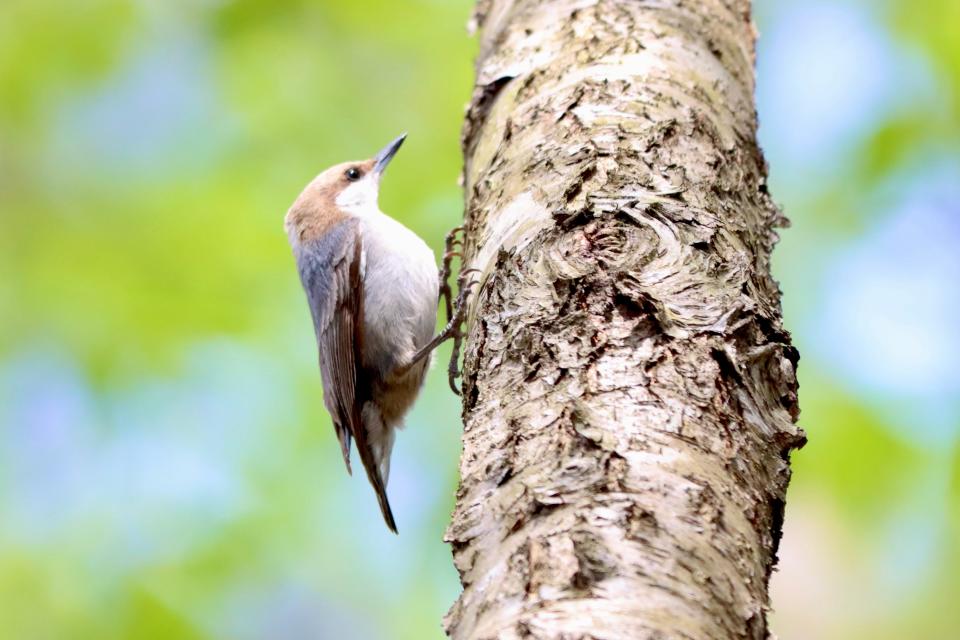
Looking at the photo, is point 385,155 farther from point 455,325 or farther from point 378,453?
point 378,453

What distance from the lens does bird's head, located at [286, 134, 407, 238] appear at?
15.4 ft

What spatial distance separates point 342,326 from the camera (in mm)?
4379

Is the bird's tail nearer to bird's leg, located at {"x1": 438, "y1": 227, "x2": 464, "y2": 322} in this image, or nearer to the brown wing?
the brown wing

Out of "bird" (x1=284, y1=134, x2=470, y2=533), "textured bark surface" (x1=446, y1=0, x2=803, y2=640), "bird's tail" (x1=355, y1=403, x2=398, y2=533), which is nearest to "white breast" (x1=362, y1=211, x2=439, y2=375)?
"bird" (x1=284, y1=134, x2=470, y2=533)

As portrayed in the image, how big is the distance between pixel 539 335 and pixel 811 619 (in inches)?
129

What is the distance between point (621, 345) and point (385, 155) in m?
3.01

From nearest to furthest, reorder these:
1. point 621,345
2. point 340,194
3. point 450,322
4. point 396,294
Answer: point 621,345, point 450,322, point 396,294, point 340,194

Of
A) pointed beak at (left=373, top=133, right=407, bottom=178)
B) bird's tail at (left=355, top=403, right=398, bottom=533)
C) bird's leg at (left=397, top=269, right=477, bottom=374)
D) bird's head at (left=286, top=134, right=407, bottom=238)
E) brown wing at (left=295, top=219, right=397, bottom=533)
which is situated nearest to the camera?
bird's leg at (left=397, top=269, right=477, bottom=374)

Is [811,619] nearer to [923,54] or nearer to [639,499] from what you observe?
[923,54]

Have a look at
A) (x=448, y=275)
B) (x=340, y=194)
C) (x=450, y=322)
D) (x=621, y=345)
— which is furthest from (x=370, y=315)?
(x=621, y=345)

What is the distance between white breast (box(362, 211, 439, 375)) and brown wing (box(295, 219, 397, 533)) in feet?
0.16

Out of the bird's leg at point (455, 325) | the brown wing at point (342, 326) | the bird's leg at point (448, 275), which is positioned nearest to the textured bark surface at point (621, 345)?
the bird's leg at point (455, 325)

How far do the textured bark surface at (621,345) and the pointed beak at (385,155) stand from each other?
5.30 feet

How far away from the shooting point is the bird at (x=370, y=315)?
170 inches
